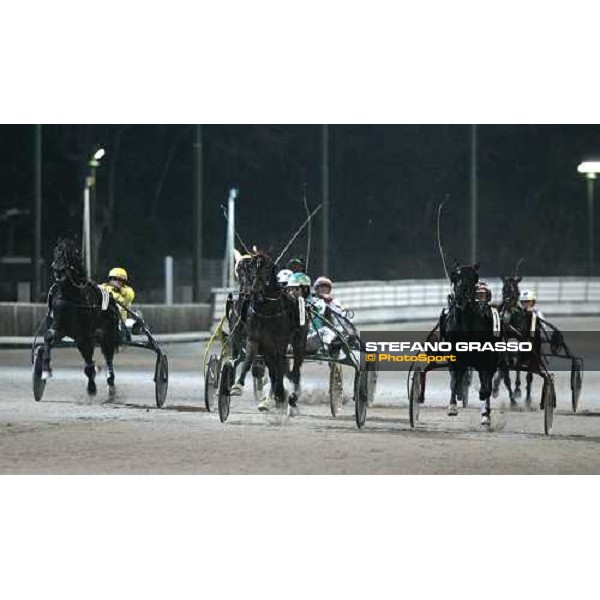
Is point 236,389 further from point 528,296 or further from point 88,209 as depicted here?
point 88,209

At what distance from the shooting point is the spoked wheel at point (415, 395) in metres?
15.9

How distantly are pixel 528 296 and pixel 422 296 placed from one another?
3.55 ft

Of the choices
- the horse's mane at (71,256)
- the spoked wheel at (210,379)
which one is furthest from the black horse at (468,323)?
the horse's mane at (71,256)

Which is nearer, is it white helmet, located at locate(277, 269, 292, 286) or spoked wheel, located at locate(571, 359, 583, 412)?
white helmet, located at locate(277, 269, 292, 286)

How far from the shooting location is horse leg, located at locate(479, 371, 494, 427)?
51.9ft

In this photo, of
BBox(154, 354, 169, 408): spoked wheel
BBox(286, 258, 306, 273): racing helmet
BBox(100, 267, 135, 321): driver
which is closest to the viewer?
BBox(286, 258, 306, 273): racing helmet

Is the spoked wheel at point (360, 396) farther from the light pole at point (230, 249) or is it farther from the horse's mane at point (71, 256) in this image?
the horse's mane at point (71, 256)

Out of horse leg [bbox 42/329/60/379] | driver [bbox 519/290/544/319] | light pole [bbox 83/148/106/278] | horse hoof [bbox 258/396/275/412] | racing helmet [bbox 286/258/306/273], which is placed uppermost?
light pole [bbox 83/148/106/278]

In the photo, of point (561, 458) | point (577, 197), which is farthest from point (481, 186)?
point (561, 458)

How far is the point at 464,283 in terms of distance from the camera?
15.6m

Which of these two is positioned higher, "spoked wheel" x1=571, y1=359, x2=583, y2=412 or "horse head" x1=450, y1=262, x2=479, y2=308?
"horse head" x1=450, y1=262, x2=479, y2=308

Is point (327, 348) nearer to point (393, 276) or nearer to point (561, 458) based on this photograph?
point (393, 276)

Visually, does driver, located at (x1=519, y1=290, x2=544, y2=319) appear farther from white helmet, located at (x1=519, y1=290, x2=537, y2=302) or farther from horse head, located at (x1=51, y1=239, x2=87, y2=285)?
horse head, located at (x1=51, y1=239, x2=87, y2=285)

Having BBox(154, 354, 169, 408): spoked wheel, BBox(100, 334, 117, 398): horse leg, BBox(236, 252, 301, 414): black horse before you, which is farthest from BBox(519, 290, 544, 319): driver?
BBox(100, 334, 117, 398): horse leg
